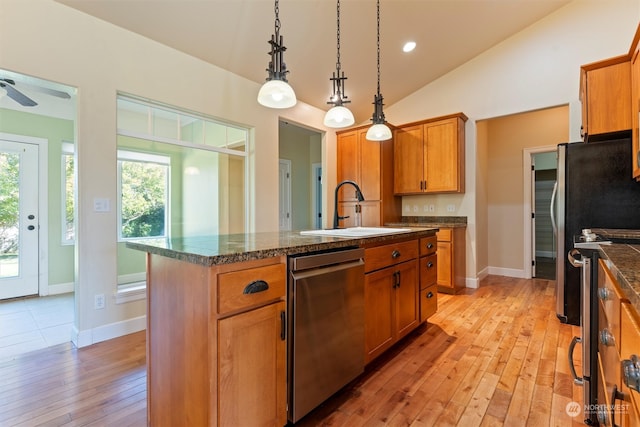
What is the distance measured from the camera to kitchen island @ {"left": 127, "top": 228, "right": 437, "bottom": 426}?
1.11 metres

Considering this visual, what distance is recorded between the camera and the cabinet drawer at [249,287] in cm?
112

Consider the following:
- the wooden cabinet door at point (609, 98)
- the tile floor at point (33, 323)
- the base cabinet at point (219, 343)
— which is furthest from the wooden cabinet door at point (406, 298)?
the tile floor at point (33, 323)

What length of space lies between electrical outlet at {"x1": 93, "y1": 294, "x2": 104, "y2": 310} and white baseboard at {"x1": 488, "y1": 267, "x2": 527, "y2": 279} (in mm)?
5367

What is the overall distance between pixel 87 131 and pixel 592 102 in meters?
4.31

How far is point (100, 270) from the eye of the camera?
2553 mm

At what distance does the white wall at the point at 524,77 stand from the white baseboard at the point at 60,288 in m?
5.12

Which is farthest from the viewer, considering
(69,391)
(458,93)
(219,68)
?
(458,93)

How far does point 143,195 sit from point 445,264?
3913 millimetres

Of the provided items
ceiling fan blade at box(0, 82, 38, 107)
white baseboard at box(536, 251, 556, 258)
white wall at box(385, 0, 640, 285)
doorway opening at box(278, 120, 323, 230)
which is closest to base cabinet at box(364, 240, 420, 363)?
white wall at box(385, 0, 640, 285)

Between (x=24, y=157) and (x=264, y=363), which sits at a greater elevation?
(x=24, y=157)

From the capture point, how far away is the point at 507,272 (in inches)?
194

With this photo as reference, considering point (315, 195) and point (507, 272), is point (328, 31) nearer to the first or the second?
point (315, 195)

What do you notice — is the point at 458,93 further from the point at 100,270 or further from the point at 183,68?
the point at 100,270

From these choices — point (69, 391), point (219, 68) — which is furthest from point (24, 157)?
point (69, 391)
